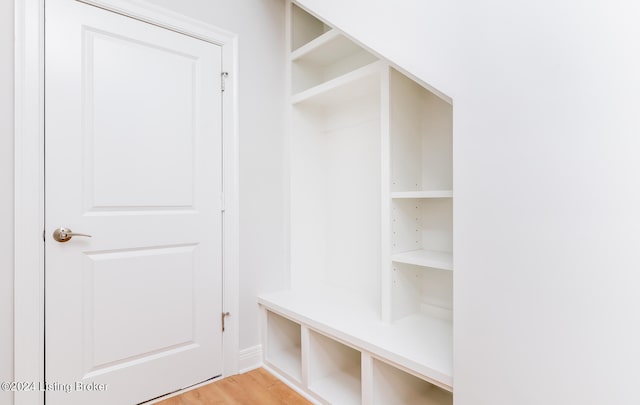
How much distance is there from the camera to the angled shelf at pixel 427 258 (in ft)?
4.47

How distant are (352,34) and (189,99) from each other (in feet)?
3.20

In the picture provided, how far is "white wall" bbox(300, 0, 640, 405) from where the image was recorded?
2.54 ft

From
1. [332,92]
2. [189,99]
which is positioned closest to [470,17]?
[332,92]

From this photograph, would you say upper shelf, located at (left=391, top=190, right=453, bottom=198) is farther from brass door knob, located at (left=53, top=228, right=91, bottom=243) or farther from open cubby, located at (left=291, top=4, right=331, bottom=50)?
brass door knob, located at (left=53, top=228, right=91, bottom=243)

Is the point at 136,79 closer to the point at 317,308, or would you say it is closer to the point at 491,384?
the point at 317,308

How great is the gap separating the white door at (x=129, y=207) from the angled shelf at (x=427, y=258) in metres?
Result: 1.06

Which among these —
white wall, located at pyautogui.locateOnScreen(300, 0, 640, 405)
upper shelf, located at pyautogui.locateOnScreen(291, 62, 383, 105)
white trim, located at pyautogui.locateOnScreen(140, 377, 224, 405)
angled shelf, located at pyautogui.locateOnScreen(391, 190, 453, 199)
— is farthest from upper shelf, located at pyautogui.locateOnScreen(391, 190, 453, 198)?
white trim, located at pyautogui.locateOnScreen(140, 377, 224, 405)

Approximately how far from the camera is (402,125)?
1629 millimetres

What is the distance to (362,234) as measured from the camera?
2.10 m

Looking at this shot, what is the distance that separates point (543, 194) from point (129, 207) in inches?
68.2
